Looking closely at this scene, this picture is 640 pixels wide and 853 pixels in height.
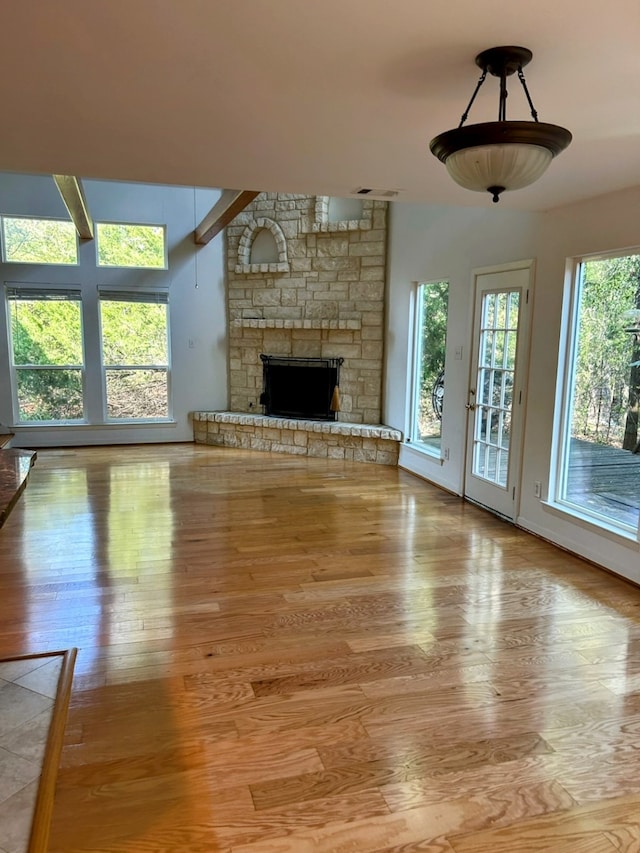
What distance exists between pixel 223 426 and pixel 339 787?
19.2ft

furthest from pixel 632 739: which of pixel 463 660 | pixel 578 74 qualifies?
pixel 578 74

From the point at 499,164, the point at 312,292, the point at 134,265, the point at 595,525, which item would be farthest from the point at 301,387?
the point at 499,164

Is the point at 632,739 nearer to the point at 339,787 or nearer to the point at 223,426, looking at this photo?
the point at 339,787

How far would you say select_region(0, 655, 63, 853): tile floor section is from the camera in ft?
5.46

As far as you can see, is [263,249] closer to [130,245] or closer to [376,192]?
[130,245]

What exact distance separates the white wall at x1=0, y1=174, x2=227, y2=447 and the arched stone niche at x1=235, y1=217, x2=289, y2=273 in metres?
0.35

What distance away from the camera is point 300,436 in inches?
273

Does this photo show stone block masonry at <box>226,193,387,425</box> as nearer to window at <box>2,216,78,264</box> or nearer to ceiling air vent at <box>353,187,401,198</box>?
window at <box>2,216,78,264</box>

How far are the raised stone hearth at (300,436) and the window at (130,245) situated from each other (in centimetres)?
205

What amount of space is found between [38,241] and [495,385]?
5.62 metres

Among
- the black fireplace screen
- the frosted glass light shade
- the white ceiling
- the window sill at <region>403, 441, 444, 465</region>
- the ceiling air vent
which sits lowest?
the window sill at <region>403, 441, 444, 465</region>

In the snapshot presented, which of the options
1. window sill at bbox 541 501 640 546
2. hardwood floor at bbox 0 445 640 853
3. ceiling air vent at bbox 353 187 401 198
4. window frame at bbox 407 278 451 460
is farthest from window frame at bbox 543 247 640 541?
window frame at bbox 407 278 451 460

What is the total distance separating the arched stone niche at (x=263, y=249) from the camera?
23.0 ft

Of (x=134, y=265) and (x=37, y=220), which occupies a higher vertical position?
(x=37, y=220)
